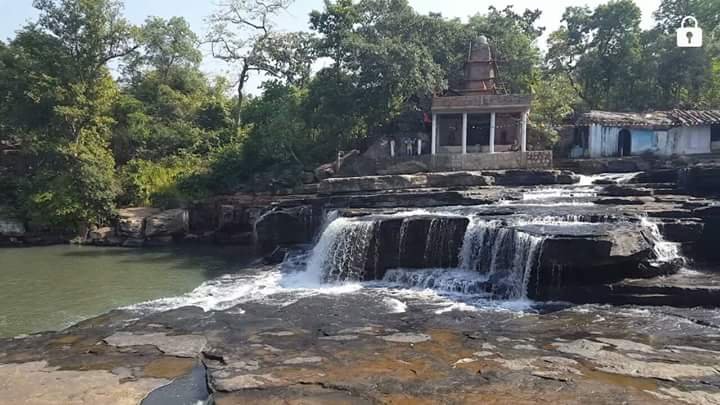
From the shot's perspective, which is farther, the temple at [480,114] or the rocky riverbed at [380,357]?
the temple at [480,114]

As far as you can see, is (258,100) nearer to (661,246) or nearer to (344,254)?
(344,254)

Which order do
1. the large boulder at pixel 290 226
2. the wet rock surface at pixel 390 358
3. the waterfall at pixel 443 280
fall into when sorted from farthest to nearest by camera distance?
the large boulder at pixel 290 226, the waterfall at pixel 443 280, the wet rock surface at pixel 390 358

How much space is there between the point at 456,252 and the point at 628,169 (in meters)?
11.3

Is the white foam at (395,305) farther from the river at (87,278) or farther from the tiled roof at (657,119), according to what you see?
the tiled roof at (657,119)

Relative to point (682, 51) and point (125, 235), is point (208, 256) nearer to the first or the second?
point (125, 235)

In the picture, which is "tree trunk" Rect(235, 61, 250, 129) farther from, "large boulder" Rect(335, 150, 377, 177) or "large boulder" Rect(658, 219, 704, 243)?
"large boulder" Rect(658, 219, 704, 243)

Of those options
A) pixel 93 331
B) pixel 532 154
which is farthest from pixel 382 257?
pixel 532 154

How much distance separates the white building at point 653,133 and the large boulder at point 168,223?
59.9 feet

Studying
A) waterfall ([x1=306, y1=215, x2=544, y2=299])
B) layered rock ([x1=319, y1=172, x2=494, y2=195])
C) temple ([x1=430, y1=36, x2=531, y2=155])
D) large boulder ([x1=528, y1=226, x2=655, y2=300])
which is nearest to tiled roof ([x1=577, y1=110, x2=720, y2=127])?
temple ([x1=430, y1=36, x2=531, y2=155])

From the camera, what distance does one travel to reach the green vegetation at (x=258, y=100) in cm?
2191

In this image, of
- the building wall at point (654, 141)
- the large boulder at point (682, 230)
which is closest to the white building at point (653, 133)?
the building wall at point (654, 141)

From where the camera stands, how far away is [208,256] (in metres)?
18.1

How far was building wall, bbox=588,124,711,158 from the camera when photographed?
2262cm

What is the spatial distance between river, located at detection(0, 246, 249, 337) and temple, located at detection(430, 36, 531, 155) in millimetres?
11529
